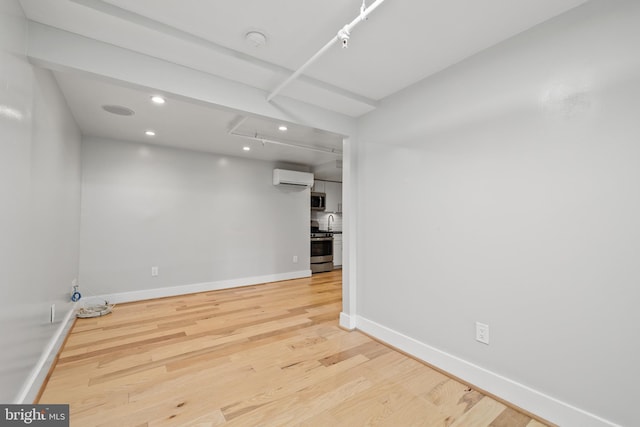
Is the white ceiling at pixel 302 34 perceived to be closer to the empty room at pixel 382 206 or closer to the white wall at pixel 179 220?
the empty room at pixel 382 206

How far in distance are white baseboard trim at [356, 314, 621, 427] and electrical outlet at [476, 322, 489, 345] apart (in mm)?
193

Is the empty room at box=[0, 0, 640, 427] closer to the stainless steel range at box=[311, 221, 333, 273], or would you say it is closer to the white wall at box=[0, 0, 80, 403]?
the white wall at box=[0, 0, 80, 403]

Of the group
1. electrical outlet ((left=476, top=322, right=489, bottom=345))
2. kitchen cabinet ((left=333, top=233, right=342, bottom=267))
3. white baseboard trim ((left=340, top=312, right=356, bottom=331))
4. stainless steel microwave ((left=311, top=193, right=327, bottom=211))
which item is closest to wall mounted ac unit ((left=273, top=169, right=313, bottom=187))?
stainless steel microwave ((left=311, top=193, right=327, bottom=211))

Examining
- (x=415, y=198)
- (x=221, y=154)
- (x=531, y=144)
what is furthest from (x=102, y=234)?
(x=531, y=144)

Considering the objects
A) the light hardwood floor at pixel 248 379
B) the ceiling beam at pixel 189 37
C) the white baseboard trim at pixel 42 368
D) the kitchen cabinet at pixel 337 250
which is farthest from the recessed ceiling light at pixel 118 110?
the kitchen cabinet at pixel 337 250

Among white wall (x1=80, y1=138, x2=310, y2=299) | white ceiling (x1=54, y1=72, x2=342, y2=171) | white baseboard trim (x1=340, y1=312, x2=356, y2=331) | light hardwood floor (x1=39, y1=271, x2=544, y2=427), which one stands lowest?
light hardwood floor (x1=39, y1=271, x2=544, y2=427)

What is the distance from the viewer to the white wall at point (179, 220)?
147 inches

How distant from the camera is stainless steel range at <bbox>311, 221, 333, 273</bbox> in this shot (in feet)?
20.0

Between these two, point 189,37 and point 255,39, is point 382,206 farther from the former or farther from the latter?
point 189,37

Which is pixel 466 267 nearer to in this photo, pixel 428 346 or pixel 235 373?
pixel 428 346

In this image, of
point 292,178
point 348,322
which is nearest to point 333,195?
point 292,178

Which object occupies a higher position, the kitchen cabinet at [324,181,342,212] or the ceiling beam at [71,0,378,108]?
the ceiling beam at [71,0,378,108]

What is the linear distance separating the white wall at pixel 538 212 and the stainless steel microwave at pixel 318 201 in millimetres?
4097

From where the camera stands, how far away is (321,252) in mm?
6203
